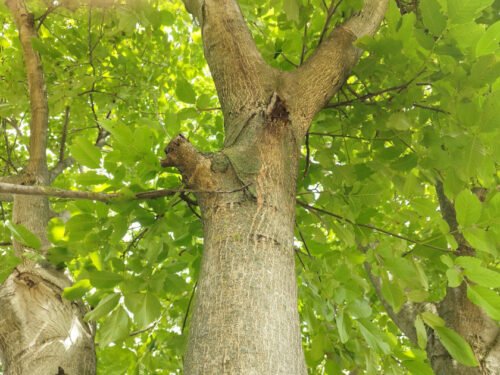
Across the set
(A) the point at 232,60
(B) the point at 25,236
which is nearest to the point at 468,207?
(A) the point at 232,60

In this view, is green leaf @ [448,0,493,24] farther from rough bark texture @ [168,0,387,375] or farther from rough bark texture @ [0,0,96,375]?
rough bark texture @ [0,0,96,375]

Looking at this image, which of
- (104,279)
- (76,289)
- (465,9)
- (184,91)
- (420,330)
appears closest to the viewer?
(465,9)

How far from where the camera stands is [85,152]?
4.44ft

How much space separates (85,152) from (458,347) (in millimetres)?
1668

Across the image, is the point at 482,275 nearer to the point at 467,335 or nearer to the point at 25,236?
the point at 25,236

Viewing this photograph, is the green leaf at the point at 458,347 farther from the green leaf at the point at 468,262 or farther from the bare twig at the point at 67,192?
the bare twig at the point at 67,192

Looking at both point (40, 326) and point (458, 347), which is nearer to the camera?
point (458, 347)

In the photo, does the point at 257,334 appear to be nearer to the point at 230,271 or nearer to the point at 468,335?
the point at 230,271

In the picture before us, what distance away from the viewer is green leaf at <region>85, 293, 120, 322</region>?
4.43ft

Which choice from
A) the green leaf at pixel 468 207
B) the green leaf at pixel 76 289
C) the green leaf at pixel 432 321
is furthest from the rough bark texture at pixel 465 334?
the green leaf at pixel 76 289

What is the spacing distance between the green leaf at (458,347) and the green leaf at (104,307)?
4.39 ft

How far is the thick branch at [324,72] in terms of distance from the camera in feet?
5.50

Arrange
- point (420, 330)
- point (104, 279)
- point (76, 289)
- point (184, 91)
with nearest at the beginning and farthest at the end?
point (104, 279) < point (76, 289) < point (420, 330) < point (184, 91)

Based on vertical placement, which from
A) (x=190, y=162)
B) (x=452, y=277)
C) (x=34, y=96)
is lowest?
(x=452, y=277)
